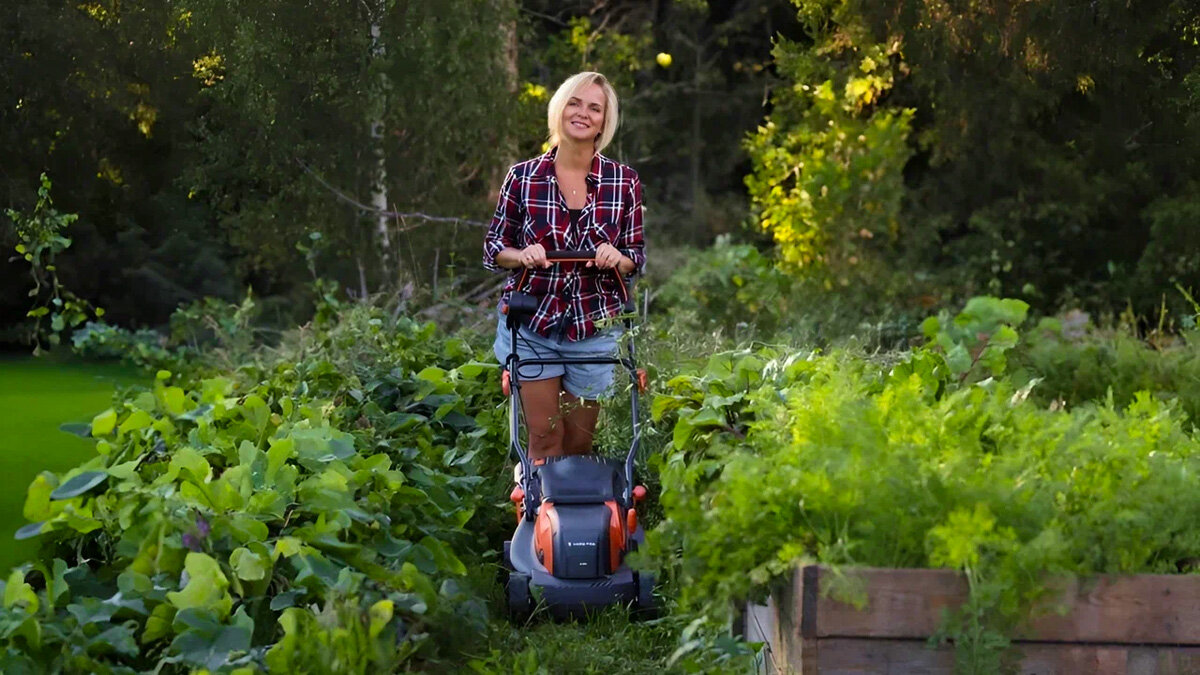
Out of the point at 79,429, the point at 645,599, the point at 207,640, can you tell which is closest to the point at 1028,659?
the point at 645,599

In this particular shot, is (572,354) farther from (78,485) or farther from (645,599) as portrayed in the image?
(78,485)

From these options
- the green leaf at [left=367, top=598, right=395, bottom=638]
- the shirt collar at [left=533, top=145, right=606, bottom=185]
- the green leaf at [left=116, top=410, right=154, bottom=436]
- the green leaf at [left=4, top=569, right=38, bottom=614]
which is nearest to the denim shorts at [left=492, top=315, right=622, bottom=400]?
the shirt collar at [left=533, top=145, right=606, bottom=185]

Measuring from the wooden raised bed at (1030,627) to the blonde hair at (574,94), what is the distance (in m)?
1.92

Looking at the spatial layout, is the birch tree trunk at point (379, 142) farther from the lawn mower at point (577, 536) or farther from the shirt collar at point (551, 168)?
the lawn mower at point (577, 536)

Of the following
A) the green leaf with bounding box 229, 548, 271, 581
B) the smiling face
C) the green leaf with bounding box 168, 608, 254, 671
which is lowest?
the green leaf with bounding box 168, 608, 254, 671

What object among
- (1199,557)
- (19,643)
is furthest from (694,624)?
(19,643)

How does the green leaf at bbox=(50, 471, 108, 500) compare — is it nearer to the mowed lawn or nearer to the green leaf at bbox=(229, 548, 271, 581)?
the mowed lawn

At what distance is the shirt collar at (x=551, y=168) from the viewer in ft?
14.5

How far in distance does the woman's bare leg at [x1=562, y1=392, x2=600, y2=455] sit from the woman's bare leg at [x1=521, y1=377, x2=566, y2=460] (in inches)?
1.5

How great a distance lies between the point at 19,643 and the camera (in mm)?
3121

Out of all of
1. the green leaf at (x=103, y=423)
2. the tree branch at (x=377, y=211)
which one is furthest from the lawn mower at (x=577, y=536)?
the tree branch at (x=377, y=211)

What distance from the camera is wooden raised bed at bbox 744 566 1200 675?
2791mm

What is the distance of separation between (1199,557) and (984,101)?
487 cm

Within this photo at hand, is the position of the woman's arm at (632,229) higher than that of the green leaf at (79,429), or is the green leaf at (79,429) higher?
the woman's arm at (632,229)
